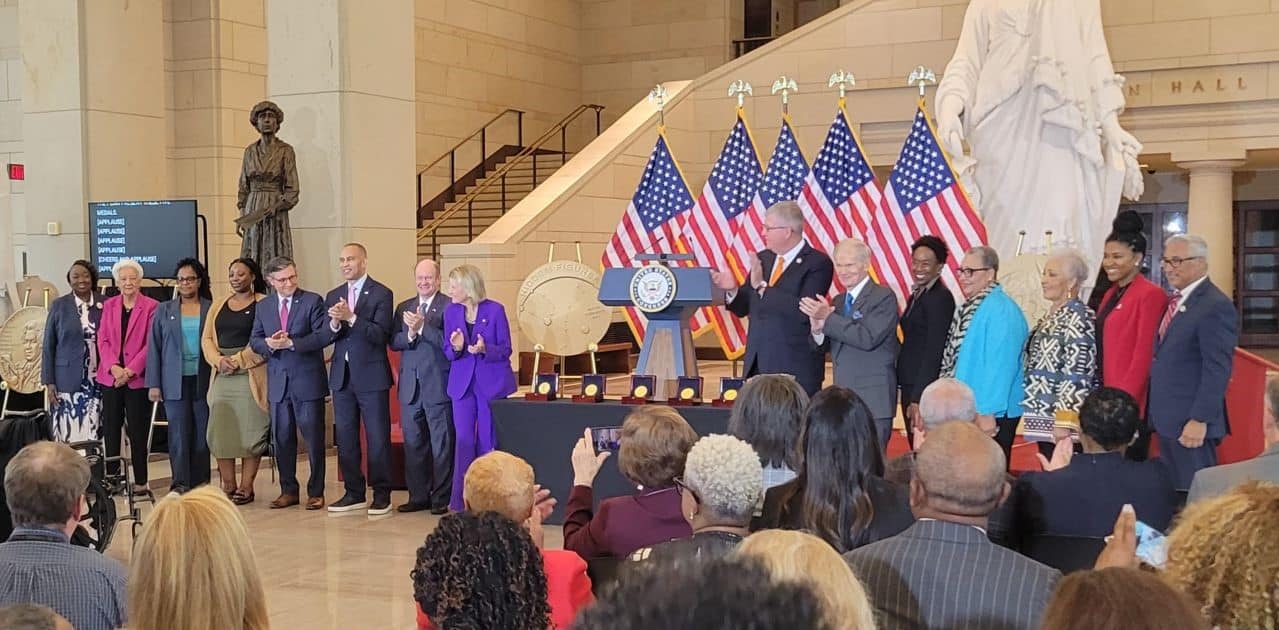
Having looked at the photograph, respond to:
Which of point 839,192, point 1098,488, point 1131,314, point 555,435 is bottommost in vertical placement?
point 555,435

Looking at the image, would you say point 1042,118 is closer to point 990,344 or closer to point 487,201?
point 990,344

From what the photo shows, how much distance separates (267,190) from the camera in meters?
9.46

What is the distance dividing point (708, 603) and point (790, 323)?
18.4 feet

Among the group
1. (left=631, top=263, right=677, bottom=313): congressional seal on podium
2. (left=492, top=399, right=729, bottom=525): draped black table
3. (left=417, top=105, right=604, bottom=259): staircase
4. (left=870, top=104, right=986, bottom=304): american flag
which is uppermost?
(left=417, top=105, right=604, bottom=259): staircase

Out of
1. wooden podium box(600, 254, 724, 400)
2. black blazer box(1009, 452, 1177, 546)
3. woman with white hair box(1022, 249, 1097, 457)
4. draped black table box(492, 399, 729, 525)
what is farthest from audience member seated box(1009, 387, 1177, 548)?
wooden podium box(600, 254, 724, 400)

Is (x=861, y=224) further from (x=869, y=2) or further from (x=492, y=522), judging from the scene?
(x=492, y=522)

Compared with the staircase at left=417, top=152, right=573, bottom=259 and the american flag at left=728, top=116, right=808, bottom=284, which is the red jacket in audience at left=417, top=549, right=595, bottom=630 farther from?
the staircase at left=417, top=152, right=573, bottom=259

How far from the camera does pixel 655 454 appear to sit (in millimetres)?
3629

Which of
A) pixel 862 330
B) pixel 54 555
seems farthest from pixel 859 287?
pixel 54 555

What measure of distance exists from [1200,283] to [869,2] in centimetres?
949

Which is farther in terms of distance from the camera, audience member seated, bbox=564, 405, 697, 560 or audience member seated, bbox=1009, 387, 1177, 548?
audience member seated, bbox=1009, 387, 1177, 548

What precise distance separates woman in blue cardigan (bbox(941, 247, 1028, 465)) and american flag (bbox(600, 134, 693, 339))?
13.6ft

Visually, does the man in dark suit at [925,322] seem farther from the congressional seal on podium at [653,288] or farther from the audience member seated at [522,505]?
the audience member seated at [522,505]

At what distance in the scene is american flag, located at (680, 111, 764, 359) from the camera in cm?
958
